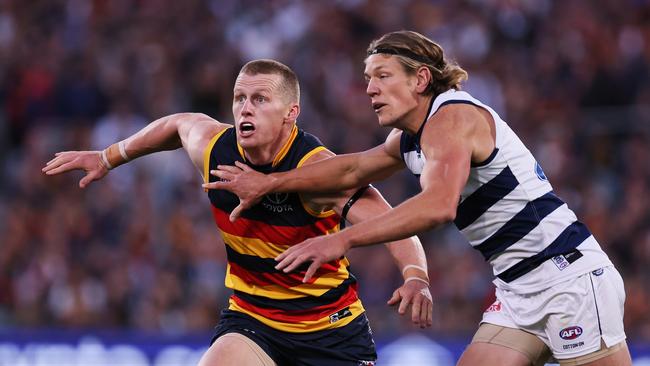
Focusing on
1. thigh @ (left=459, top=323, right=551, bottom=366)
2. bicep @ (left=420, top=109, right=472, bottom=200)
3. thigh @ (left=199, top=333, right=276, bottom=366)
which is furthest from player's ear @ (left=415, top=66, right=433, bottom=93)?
thigh @ (left=199, top=333, right=276, bottom=366)

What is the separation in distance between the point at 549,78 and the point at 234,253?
764 centimetres

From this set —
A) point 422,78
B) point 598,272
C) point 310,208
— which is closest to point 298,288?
point 310,208

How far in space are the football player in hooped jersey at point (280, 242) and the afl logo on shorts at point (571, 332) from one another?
820 mm

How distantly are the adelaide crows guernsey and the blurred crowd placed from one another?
13.0ft

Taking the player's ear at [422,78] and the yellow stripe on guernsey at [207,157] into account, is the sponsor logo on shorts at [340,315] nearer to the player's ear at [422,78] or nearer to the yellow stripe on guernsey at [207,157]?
the yellow stripe on guernsey at [207,157]

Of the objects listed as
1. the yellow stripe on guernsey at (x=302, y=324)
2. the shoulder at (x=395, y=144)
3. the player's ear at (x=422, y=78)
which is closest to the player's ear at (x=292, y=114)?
the shoulder at (x=395, y=144)

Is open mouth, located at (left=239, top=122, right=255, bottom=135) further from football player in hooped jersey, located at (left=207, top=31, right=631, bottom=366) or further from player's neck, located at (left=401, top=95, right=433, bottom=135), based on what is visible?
player's neck, located at (left=401, top=95, right=433, bottom=135)

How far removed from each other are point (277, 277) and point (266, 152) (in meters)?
0.69

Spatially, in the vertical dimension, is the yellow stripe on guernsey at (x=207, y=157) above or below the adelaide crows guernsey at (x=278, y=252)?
above

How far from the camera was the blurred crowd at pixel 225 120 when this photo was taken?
39.0ft

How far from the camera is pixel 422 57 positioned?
18.8 ft

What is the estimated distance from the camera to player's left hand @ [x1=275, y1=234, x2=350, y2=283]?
16.5 ft

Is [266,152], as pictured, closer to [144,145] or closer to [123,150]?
[144,145]

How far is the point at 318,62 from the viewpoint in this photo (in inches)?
545
